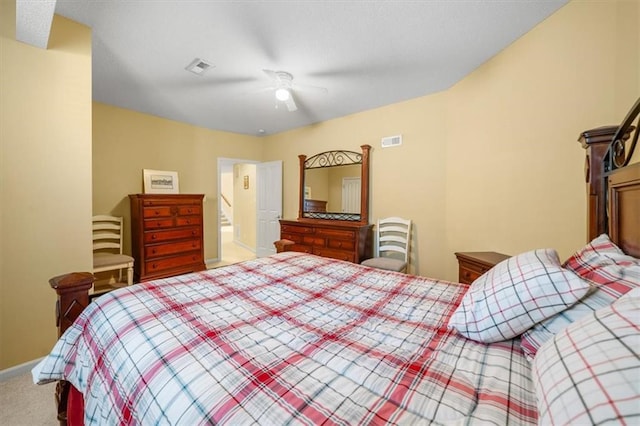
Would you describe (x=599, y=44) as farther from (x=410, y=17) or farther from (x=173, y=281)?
(x=173, y=281)

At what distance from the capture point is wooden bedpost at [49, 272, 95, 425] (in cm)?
122

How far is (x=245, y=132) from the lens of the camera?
5008 mm

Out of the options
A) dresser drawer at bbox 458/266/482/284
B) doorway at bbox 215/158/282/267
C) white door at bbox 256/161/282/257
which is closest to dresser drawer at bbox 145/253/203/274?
doorway at bbox 215/158/282/267

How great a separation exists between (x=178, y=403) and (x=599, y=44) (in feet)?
9.02

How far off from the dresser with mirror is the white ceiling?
964 mm

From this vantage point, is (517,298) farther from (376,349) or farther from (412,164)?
(412,164)

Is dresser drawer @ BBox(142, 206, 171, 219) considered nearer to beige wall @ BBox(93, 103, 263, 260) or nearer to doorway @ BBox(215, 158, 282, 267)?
beige wall @ BBox(93, 103, 263, 260)

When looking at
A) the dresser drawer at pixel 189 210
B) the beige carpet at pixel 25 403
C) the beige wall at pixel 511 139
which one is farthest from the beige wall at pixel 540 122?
the dresser drawer at pixel 189 210

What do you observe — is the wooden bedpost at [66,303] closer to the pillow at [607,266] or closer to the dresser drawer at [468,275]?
the pillow at [607,266]

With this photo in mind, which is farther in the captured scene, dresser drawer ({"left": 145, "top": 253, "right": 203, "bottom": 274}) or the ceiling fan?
dresser drawer ({"left": 145, "top": 253, "right": 203, "bottom": 274})

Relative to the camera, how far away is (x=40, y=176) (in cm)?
183

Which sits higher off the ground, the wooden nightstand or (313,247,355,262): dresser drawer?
the wooden nightstand

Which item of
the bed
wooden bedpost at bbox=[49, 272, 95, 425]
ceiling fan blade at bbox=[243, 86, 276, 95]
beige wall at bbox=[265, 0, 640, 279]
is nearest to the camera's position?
the bed

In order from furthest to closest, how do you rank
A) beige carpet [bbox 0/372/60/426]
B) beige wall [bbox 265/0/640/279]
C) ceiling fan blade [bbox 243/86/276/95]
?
ceiling fan blade [bbox 243/86/276/95] < beige wall [bbox 265/0/640/279] < beige carpet [bbox 0/372/60/426]
